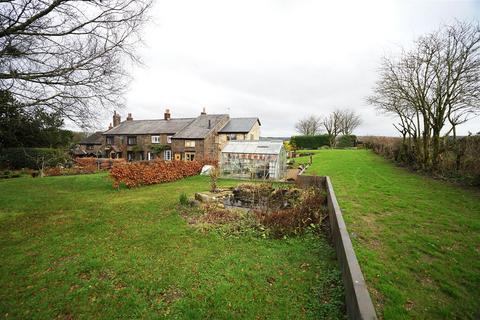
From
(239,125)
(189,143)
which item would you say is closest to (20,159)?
(189,143)

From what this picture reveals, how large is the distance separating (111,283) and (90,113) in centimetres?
539

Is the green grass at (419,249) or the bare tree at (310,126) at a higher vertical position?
the bare tree at (310,126)

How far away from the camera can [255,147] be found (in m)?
22.0

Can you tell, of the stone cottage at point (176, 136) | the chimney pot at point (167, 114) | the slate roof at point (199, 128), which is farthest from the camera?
the chimney pot at point (167, 114)

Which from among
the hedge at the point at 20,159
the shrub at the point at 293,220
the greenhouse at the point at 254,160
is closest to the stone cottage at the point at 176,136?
the greenhouse at the point at 254,160

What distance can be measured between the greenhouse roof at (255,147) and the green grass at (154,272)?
43.8 ft

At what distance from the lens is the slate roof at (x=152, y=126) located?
124 feet

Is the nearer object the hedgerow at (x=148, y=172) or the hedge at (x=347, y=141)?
the hedgerow at (x=148, y=172)

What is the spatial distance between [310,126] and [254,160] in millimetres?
51763

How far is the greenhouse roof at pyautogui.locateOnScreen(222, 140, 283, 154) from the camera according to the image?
834 inches

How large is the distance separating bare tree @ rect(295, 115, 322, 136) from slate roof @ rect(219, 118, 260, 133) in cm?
3504

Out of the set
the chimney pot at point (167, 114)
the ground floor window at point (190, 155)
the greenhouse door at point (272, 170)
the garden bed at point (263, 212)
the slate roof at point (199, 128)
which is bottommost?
the garden bed at point (263, 212)

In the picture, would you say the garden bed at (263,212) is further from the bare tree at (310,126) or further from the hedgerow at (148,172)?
the bare tree at (310,126)

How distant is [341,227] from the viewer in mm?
5766
